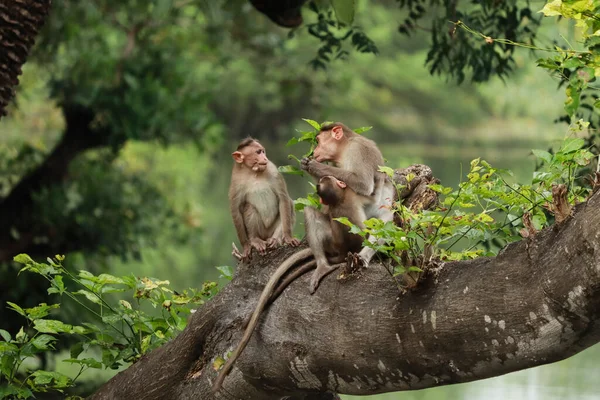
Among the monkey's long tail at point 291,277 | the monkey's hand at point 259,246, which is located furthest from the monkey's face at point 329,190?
the monkey's hand at point 259,246

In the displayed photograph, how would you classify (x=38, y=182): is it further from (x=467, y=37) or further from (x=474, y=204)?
(x=474, y=204)

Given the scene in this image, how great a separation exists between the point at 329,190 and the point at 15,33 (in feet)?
6.07

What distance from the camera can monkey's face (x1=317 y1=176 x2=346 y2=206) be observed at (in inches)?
150

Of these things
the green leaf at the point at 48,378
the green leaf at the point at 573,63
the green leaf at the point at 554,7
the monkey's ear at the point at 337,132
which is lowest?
the green leaf at the point at 48,378

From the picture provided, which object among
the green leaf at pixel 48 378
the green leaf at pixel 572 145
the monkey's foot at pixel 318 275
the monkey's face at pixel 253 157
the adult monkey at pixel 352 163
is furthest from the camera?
the monkey's face at pixel 253 157

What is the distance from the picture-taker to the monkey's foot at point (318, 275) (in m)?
3.51

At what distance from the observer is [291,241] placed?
4.23m

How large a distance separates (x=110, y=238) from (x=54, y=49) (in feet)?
7.25

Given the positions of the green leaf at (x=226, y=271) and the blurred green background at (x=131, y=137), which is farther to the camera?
the blurred green background at (x=131, y=137)

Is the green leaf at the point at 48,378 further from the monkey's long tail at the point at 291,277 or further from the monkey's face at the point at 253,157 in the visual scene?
the monkey's face at the point at 253,157

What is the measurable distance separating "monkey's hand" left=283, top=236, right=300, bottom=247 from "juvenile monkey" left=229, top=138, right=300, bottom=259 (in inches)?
11.0

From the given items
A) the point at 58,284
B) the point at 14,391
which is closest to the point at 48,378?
the point at 14,391

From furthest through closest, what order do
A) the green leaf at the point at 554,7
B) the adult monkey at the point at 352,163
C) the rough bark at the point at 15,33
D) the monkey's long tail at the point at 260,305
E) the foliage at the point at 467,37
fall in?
the foliage at the point at 467,37, the rough bark at the point at 15,33, the adult monkey at the point at 352,163, the monkey's long tail at the point at 260,305, the green leaf at the point at 554,7

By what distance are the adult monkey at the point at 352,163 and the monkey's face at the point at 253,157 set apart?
0.86 meters
